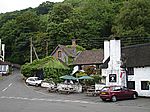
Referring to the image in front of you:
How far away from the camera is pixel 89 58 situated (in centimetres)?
6219

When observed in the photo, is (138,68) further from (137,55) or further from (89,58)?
(89,58)

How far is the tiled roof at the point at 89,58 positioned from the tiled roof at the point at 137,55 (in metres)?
12.6

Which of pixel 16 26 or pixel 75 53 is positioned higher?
pixel 16 26

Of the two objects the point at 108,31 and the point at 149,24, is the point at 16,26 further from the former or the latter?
the point at 149,24

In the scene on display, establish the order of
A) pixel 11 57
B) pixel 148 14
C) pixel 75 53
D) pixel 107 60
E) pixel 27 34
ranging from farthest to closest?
1. pixel 11 57
2. pixel 27 34
3. pixel 75 53
4. pixel 148 14
5. pixel 107 60

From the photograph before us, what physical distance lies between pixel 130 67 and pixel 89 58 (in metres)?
19.5

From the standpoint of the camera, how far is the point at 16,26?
10425cm

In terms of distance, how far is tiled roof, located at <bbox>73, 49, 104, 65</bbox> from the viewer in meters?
59.8

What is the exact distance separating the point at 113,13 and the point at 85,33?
9.15 metres

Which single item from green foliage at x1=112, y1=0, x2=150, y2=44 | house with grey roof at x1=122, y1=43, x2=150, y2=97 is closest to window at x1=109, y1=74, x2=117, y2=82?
house with grey roof at x1=122, y1=43, x2=150, y2=97

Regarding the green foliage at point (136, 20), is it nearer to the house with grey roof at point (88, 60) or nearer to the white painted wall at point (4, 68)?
the house with grey roof at point (88, 60)

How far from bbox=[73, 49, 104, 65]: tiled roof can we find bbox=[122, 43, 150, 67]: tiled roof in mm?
12551

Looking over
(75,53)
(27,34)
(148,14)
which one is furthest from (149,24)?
(27,34)

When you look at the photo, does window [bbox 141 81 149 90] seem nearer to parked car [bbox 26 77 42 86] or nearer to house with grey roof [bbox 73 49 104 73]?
house with grey roof [bbox 73 49 104 73]
